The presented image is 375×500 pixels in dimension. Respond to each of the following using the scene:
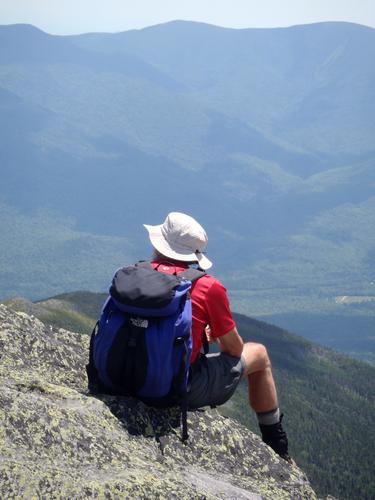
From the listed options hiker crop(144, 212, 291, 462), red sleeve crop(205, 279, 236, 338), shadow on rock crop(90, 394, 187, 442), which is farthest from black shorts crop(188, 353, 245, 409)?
red sleeve crop(205, 279, 236, 338)

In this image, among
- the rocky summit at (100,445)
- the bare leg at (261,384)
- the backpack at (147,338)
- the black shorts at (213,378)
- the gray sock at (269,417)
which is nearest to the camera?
the rocky summit at (100,445)

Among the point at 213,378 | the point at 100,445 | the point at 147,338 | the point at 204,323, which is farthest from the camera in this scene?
the point at 213,378

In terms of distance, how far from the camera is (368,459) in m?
150

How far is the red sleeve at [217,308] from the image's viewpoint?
15.1 m

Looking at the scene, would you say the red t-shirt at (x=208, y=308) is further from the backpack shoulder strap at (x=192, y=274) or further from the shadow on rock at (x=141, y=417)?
the shadow on rock at (x=141, y=417)

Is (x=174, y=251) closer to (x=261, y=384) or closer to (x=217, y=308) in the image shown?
(x=217, y=308)

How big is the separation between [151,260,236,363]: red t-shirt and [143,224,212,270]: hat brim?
39 cm

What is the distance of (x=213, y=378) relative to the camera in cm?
1578

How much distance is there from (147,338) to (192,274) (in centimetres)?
181

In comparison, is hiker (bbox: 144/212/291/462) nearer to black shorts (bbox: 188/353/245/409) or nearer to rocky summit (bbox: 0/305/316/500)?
black shorts (bbox: 188/353/245/409)

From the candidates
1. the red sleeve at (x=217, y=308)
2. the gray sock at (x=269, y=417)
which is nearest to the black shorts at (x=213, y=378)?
the red sleeve at (x=217, y=308)

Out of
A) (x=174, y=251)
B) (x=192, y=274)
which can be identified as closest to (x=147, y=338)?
(x=192, y=274)

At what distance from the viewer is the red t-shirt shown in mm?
15070

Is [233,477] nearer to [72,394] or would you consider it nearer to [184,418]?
[184,418]
